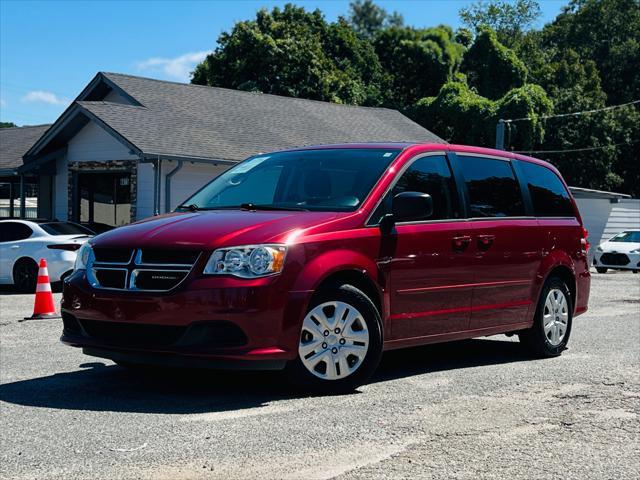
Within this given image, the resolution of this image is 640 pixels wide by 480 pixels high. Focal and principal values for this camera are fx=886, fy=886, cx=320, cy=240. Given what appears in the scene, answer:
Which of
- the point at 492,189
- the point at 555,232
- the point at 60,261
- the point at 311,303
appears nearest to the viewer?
the point at 311,303

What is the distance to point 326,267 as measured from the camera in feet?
20.1

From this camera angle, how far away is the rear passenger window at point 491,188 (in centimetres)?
764

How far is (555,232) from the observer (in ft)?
27.9

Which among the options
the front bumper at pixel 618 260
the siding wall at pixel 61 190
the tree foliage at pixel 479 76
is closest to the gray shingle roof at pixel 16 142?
the siding wall at pixel 61 190

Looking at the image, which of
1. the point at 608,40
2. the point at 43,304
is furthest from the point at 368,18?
the point at 43,304

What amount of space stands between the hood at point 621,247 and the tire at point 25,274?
18.1 metres

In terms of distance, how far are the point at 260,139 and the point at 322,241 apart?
1911cm

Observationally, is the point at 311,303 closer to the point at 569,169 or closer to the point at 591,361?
the point at 591,361

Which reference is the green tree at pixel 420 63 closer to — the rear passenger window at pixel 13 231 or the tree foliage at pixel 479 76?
the tree foliage at pixel 479 76

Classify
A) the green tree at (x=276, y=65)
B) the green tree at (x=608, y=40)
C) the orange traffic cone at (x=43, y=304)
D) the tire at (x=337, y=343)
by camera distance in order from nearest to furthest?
the tire at (x=337, y=343) → the orange traffic cone at (x=43, y=304) → the green tree at (x=276, y=65) → the green tree at (x=608, y=40)

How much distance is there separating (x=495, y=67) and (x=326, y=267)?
138ft

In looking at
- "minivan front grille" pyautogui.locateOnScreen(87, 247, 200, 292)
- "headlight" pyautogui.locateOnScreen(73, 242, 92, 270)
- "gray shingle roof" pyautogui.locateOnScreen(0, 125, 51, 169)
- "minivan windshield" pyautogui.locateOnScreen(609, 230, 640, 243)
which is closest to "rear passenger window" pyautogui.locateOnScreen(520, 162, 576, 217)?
"minivan front grille" pyautogui.locateOnScreen(87, 247, 200, 292)

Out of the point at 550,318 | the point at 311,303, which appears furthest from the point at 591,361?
the point at 311,303

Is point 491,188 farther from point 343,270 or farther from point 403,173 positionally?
point 343,270
